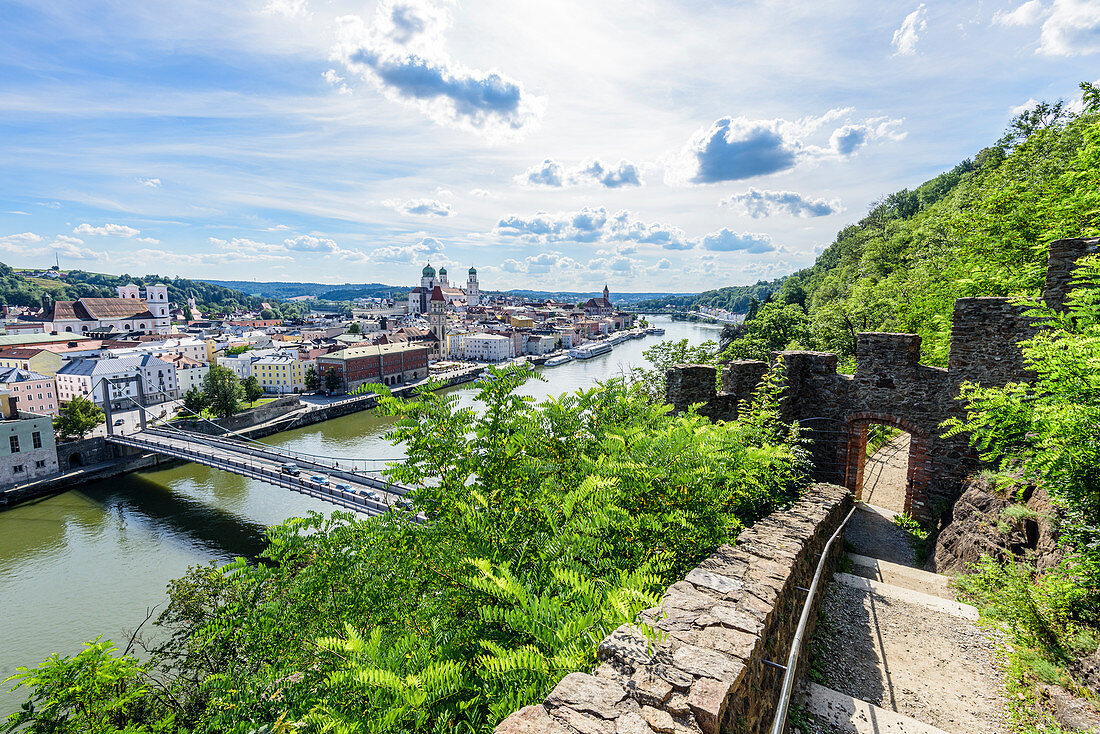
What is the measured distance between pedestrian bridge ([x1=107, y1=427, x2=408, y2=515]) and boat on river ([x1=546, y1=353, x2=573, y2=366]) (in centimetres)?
5321

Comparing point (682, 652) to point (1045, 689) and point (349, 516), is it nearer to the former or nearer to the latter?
point (1045, 689)

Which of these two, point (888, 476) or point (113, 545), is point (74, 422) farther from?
point (888, 476)

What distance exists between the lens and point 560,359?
295ft

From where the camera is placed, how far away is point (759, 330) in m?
31.2

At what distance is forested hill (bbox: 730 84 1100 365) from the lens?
956 centimetres

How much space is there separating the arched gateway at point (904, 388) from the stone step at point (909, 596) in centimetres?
236

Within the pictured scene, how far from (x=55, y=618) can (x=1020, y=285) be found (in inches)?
1169

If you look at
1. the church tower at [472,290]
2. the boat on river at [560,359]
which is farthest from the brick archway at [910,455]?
the church tower at [472,290]

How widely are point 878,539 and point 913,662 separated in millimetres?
4226

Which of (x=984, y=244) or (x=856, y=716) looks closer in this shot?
(x=856, y=716)

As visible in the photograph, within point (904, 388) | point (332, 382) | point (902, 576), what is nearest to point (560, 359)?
point (332, 382)

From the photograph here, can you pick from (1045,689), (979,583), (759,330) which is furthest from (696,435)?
(759,330)

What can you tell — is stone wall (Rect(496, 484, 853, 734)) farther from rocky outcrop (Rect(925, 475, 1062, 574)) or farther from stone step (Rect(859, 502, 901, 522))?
stone step (Rect(859, 502, 901, 522))

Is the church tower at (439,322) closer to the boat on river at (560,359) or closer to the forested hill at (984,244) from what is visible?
the boat on river at (560,359)
